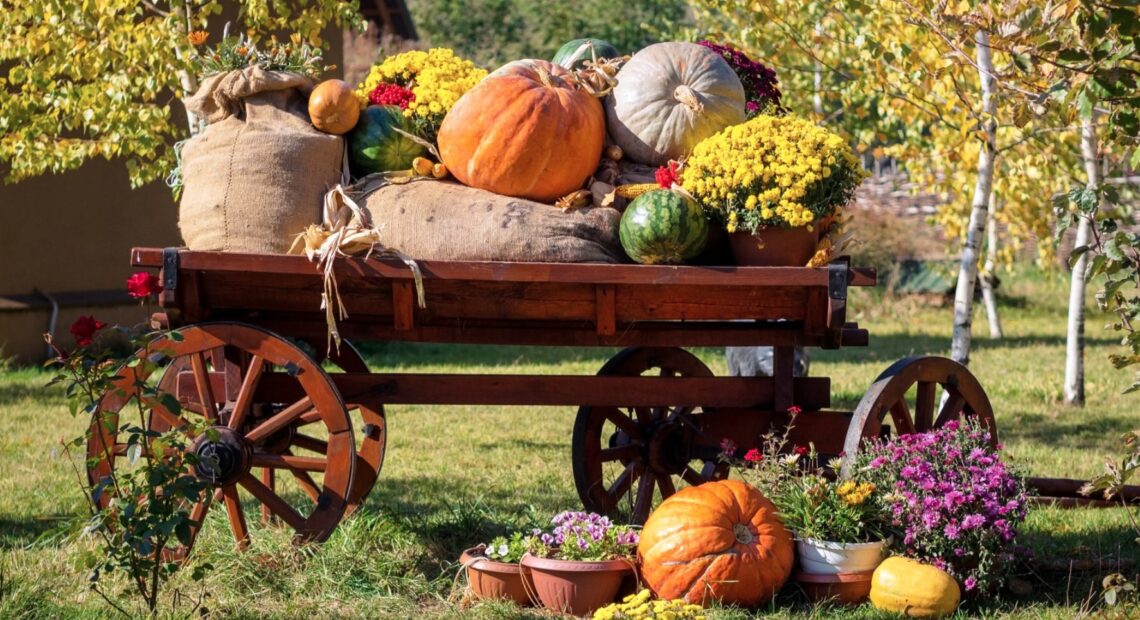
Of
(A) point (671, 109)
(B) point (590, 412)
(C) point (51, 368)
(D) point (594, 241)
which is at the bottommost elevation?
(C) point (51, 368)

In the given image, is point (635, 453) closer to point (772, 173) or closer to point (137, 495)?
point (772, 173)

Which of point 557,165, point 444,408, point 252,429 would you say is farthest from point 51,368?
point 557,165

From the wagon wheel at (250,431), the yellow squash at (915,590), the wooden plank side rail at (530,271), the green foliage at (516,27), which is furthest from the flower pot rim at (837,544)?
the green foliage at (516,27)

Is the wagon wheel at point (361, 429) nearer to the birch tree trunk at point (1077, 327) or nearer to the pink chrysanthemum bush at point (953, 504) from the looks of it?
the pink chrysanthemum bush at point (953, 504)

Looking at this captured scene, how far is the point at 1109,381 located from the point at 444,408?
6074 millimetres

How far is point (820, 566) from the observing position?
4.59m

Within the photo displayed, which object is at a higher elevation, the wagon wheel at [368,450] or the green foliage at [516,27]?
the green foliage at [516,27]

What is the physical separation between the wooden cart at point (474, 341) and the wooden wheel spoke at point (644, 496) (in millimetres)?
65

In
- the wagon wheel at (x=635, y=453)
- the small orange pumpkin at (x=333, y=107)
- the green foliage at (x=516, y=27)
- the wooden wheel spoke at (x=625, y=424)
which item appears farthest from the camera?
the green foliage at (x=516, y=27)

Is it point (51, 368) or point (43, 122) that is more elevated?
point (43, 122)

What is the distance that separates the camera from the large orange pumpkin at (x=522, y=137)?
488 cm

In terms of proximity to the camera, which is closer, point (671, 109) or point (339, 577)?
point (339, 577)

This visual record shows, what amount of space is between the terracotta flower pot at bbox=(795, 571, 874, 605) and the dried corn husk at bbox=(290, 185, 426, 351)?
5.59ft

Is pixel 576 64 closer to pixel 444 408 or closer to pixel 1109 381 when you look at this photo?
pixel 444 408
